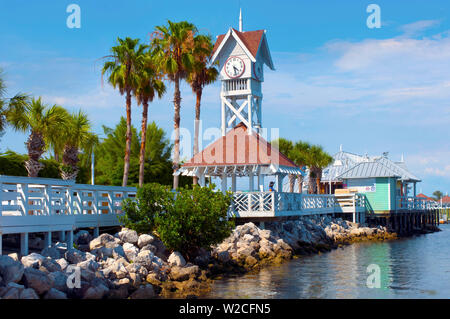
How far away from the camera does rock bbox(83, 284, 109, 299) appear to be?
14.5 meters

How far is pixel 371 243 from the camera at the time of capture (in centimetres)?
3753

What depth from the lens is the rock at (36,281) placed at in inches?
542

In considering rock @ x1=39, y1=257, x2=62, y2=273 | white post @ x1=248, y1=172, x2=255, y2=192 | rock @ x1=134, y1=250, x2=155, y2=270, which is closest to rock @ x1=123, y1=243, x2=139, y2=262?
rock @ x1=134, y1=250, x2=155, y2=270

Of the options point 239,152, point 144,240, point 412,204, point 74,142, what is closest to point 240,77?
point 239,152

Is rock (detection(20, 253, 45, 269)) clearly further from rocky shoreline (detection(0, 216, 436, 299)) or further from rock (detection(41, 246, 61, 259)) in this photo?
rock (detection(41, 246, 61, 259))

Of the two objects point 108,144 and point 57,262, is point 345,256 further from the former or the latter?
point 108,144

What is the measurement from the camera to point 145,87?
3444 centimetres

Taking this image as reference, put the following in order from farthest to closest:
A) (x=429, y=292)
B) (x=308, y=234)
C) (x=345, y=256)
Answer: (x=308, y=234) < (x=345, y=256) < (x=429, y=292)

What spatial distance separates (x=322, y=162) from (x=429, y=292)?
105ft

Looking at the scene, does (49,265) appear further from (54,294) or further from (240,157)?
(240,157)

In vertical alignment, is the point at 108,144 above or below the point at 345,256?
above

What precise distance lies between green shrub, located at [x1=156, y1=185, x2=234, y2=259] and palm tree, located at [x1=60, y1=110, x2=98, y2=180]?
9.13 m

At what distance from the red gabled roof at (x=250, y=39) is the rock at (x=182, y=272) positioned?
1531 cm
